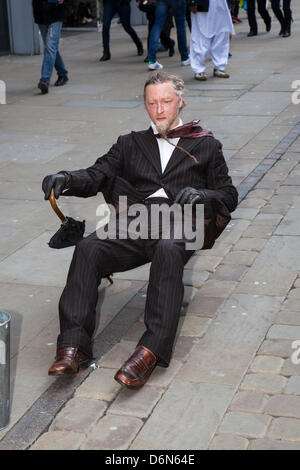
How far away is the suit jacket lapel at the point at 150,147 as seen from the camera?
4625mm

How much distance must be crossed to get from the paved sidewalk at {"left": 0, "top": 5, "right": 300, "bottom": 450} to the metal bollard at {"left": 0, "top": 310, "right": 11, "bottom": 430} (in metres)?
0.07

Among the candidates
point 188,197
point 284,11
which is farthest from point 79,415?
point 284,11

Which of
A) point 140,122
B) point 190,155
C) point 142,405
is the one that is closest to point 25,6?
point 140,122

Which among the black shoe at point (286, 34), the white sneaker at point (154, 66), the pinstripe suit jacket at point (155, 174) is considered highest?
the pinstripe suit jacket at point (155, 174)

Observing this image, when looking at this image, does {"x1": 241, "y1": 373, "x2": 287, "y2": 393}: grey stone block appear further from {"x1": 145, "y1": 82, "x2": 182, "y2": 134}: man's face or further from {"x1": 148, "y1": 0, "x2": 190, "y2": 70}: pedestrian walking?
{"x1": 148, "y1": 0, "x2": 190, "y2": 70}: pedestrian walking

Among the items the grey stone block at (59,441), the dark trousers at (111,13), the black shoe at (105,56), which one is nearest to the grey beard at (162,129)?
the grey stone block at (59,441)

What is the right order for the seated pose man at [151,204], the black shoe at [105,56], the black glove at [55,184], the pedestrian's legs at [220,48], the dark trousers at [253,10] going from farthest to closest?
the dark trousers at [253,10], the black shoe at [105,56], the pedestrian's legs at [220,48], the black glove at [55,184], the seated pose man at [151,204]

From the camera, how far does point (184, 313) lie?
15.5 ft

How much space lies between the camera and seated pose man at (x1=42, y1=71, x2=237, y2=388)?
399 centimetres

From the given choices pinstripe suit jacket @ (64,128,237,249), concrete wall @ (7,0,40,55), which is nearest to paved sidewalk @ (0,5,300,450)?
pinstripe suit jacket @ (64,128,237,249)

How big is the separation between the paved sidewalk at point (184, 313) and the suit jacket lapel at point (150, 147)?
82cm

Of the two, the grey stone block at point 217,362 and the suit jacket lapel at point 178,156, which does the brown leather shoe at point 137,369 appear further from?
the suit jacket lapel at point 178,156

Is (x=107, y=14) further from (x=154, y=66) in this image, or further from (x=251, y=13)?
(x=251, y=13)

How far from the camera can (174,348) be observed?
4.30 m
